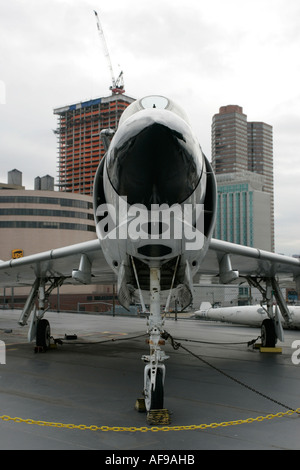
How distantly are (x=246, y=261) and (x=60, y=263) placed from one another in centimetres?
523

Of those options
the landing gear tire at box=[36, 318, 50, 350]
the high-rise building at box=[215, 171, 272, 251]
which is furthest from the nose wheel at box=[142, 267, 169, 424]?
the high-rise building at box=[215, 171, 272, 251]

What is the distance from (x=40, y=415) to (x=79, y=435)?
1190mm

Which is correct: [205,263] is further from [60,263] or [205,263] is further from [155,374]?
[155,374]

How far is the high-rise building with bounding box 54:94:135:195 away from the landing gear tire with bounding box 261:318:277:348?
140930 mm

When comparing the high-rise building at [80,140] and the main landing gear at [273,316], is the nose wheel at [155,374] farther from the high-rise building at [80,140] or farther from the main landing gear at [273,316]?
the high-rise building at [80,140]

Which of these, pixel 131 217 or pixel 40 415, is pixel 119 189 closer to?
pixel 131 217

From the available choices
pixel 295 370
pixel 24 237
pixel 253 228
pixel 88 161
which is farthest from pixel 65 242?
pixel 253 228

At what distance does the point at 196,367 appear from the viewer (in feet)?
36.3

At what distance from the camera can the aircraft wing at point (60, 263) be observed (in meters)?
11.1

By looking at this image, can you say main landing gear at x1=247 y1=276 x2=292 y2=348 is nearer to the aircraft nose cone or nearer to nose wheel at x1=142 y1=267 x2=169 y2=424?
nose wheel at x1=142 y1=267 x2=169 y2=424

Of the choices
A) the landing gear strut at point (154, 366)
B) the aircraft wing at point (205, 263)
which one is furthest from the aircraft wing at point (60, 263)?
the landing gear strut at point (154, 366)

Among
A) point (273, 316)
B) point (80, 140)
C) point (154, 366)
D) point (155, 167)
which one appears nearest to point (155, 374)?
point (154, 366)

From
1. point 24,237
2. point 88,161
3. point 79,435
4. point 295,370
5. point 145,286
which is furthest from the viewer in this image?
point 88,161

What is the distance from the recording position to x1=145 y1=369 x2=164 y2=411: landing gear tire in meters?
Result: 6.33
